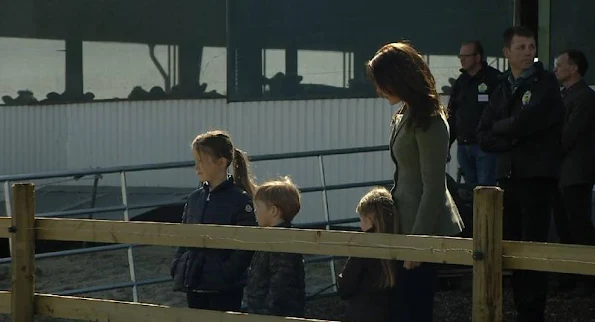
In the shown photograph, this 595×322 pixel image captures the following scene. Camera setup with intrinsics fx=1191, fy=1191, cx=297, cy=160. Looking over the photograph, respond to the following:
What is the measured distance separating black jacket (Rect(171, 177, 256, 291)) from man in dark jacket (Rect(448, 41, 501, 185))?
339 cm

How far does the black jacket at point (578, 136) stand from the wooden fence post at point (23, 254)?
12.9 ft

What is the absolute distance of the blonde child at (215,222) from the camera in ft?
18.9

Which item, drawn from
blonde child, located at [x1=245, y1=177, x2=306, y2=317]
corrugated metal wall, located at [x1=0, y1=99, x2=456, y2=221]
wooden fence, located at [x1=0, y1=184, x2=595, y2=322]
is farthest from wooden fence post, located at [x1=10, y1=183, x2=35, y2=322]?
corrugated metal wall, located at [x1=0, y1=99, x2=456, y2=221]

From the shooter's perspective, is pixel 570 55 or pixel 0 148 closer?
pixel 570 55

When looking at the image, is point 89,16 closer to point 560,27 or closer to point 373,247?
point 560,27

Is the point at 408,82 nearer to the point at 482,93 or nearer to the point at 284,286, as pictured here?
the point at 284,286

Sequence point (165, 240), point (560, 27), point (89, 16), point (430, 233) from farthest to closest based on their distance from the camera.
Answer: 1. point (89, 16)
2. point (560, 27)
3. point (165, 240)
4. point (430, 233)

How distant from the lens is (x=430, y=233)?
5.02m

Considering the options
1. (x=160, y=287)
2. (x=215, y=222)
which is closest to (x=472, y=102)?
(x=160, y=287)

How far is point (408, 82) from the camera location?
506 centimetres

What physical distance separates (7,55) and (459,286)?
23.9 ft

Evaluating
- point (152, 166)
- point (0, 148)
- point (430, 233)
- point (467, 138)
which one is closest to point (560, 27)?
point (467, 138)

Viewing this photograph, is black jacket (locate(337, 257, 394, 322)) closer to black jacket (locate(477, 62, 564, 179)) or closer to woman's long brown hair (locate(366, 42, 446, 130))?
woman's long brown hair (locate(366, 42, 446, 130))

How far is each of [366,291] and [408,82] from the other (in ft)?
3.04
